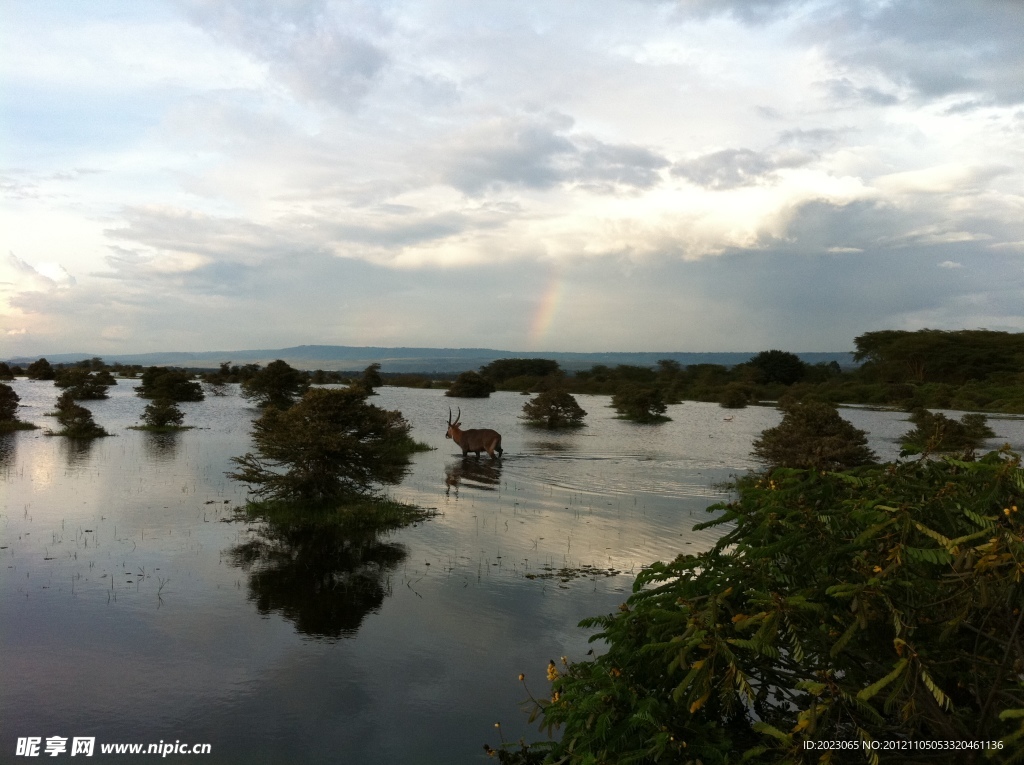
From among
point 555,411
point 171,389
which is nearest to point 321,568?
point 555,411

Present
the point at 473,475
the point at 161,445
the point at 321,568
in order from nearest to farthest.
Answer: the point at 321,568 → the point at 473,475 → the point at 161,445

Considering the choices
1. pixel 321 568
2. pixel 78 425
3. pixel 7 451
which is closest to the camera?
pixel 321 568

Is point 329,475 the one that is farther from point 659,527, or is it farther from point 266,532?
point 659,527

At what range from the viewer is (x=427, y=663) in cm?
917

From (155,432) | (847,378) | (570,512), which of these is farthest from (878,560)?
(847,378)

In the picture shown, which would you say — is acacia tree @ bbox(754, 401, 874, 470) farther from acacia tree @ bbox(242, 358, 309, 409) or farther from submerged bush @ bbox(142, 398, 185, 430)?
acacia tree @ bbox(242, 358, 309, 409)

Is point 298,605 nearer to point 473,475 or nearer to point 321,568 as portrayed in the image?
point 321,568

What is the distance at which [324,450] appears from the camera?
17531 millimetres

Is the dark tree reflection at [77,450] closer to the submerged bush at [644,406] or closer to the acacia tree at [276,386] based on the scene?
the acacia tree at [276,386]

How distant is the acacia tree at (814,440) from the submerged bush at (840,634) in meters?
18.0

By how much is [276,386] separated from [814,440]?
131 ft

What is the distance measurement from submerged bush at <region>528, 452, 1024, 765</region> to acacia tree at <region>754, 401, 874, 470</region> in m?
18.0

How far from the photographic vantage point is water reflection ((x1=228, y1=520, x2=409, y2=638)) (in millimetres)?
10758

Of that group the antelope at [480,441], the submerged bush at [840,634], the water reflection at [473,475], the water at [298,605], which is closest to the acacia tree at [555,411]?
the antelope at [480,441]
